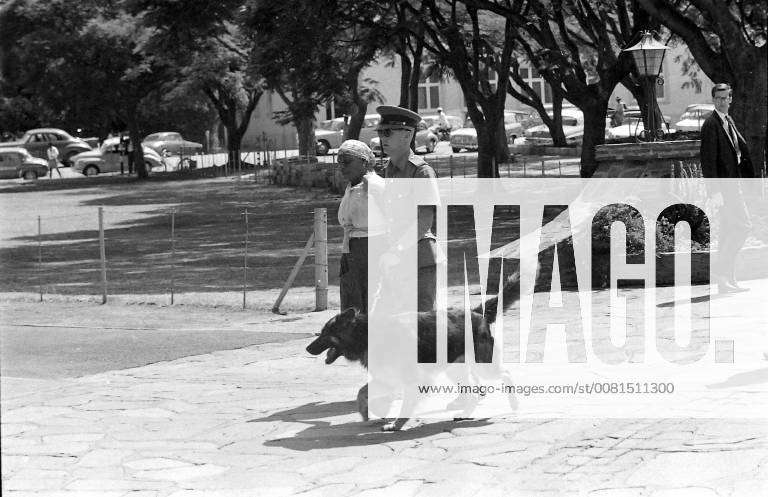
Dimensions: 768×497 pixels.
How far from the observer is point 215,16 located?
26.9 metres

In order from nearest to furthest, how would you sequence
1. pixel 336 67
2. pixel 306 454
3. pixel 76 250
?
1. pixel 306 454
2. pixel 76 250
3. pixel 336 67

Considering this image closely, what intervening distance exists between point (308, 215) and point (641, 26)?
8.23m

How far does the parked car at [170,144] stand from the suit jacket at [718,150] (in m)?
50.8

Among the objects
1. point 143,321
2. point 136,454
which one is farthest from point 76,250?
point 136,454

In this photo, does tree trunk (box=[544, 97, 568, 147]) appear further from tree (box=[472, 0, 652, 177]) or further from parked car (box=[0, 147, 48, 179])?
parked car (box=[0, 147, 48, 179])

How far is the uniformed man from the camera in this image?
7504 mm

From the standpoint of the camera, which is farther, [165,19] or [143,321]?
[165,19]

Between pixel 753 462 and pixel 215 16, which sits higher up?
pixel 215 16

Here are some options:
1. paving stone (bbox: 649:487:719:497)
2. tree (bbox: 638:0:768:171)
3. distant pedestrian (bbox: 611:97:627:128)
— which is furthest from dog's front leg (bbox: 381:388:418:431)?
distant pedestrian (bbox: 611:97:627:128)

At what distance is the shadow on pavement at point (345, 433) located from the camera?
698 cm

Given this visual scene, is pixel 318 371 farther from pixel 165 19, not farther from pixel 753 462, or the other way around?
pixel 165 19

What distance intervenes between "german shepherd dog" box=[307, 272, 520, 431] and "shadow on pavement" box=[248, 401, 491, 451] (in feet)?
0.28

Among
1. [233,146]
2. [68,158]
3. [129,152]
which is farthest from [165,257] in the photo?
[68,158]

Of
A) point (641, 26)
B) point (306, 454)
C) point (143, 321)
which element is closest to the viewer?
point (306, 454)
